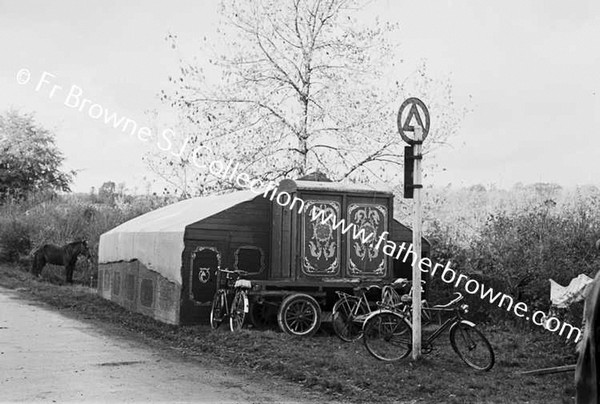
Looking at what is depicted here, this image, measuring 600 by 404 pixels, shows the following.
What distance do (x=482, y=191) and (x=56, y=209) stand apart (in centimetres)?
2510

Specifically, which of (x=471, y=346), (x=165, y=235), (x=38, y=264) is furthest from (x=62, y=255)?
(x=471, y=346)

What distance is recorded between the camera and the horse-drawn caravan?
14977mm

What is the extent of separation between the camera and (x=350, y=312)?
14398mm

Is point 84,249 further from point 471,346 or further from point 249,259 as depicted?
point 471,346

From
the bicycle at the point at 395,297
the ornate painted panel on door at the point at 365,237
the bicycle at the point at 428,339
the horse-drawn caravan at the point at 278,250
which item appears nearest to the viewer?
the bicycle at the point at 428,339

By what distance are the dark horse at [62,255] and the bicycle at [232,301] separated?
1510cm

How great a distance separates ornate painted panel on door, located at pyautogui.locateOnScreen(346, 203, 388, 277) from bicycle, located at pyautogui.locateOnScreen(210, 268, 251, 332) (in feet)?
7.06

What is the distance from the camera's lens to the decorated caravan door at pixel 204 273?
51.5 ft

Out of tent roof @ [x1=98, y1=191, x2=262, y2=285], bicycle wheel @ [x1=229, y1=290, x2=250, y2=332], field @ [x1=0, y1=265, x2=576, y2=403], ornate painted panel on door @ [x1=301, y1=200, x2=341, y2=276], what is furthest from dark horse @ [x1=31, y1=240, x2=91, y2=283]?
ornate painted panel on door @ [x1=301, y1=200, x2=341, y2=276]

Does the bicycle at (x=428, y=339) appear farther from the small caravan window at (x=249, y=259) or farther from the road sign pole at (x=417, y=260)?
the small caravan window at (x=249, y=259)

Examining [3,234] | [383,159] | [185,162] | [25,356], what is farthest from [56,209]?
[25,356]

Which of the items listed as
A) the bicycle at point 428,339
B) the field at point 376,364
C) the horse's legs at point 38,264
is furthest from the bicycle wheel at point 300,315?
the horse's legs at point 38,264

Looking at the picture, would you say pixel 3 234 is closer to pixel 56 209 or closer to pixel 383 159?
pixel 56 209

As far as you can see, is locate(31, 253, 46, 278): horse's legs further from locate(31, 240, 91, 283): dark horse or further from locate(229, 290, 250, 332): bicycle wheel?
locate(229, 290, 250, 332): bicycle wheel
